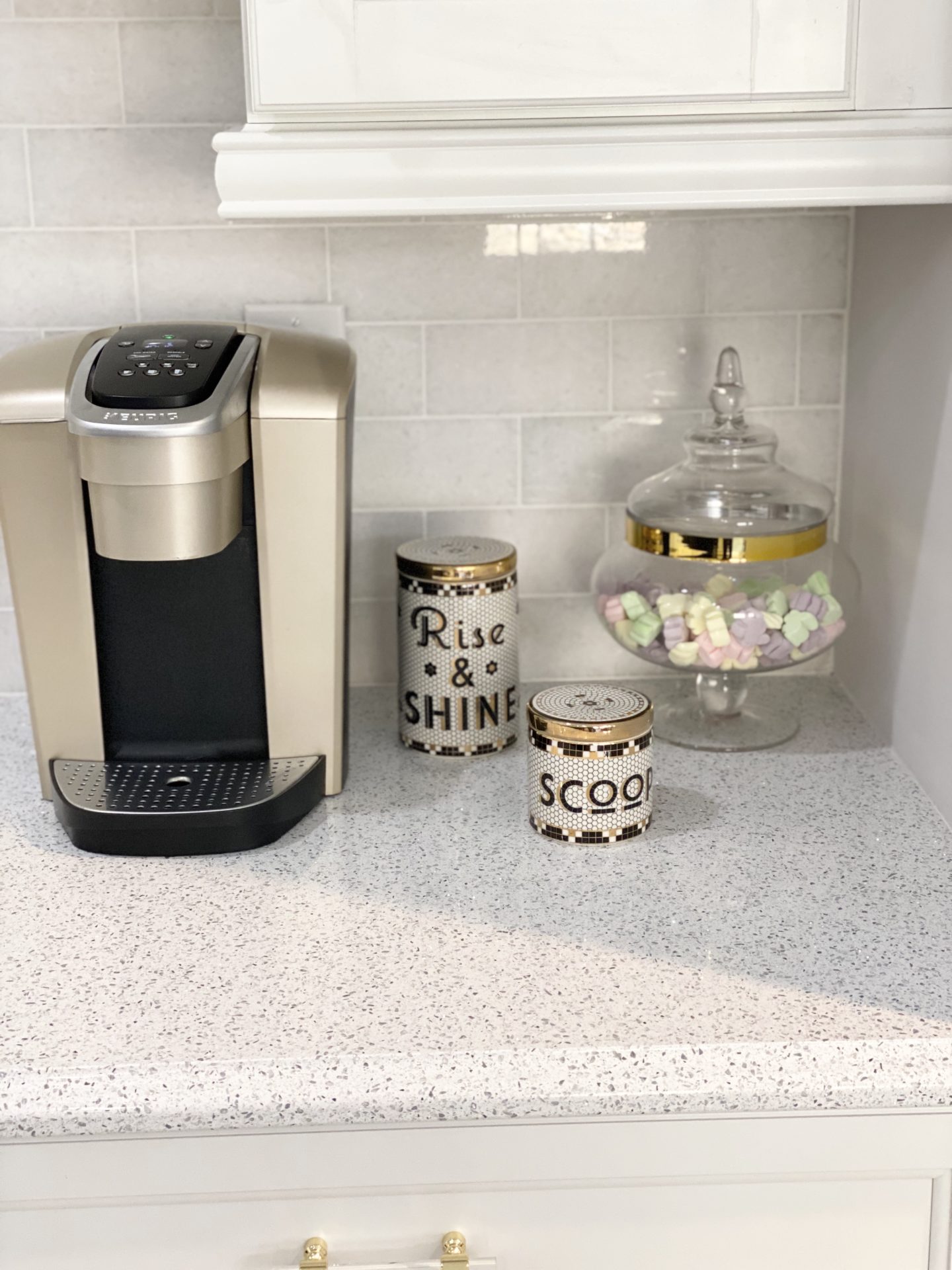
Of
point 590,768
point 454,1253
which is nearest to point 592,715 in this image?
point 590,768

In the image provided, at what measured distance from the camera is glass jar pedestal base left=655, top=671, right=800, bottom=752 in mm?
1200

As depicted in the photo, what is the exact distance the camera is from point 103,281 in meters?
1.26

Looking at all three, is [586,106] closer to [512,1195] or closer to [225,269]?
[225,269]

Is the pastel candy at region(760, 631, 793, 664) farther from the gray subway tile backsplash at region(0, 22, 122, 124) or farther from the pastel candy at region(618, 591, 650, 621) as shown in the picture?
the gray subway tile backsplash at region(0, 22, 122, 124)

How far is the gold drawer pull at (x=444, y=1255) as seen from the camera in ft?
2.60

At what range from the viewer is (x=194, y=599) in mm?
1048

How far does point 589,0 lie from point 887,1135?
75 cm

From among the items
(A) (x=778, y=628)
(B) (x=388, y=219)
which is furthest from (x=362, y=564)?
(A) (x=778, y=628)

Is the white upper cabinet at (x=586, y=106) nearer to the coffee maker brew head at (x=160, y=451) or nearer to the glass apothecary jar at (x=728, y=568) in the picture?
the coffee maker brew head at (x=160, y=451)

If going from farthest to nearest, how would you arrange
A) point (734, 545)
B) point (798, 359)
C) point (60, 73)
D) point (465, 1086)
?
point (798, 359), point (60, 73), point (734, 545), point (465, 1086)

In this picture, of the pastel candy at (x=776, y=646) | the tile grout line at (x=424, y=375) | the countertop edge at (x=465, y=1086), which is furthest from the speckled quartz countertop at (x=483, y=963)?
the tile grout line at (x=424, y=375)

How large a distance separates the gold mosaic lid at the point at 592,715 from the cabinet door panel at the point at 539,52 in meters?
0.42

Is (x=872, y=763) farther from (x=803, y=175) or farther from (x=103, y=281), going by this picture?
(x=103, y=281)

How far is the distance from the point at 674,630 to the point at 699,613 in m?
0.03
